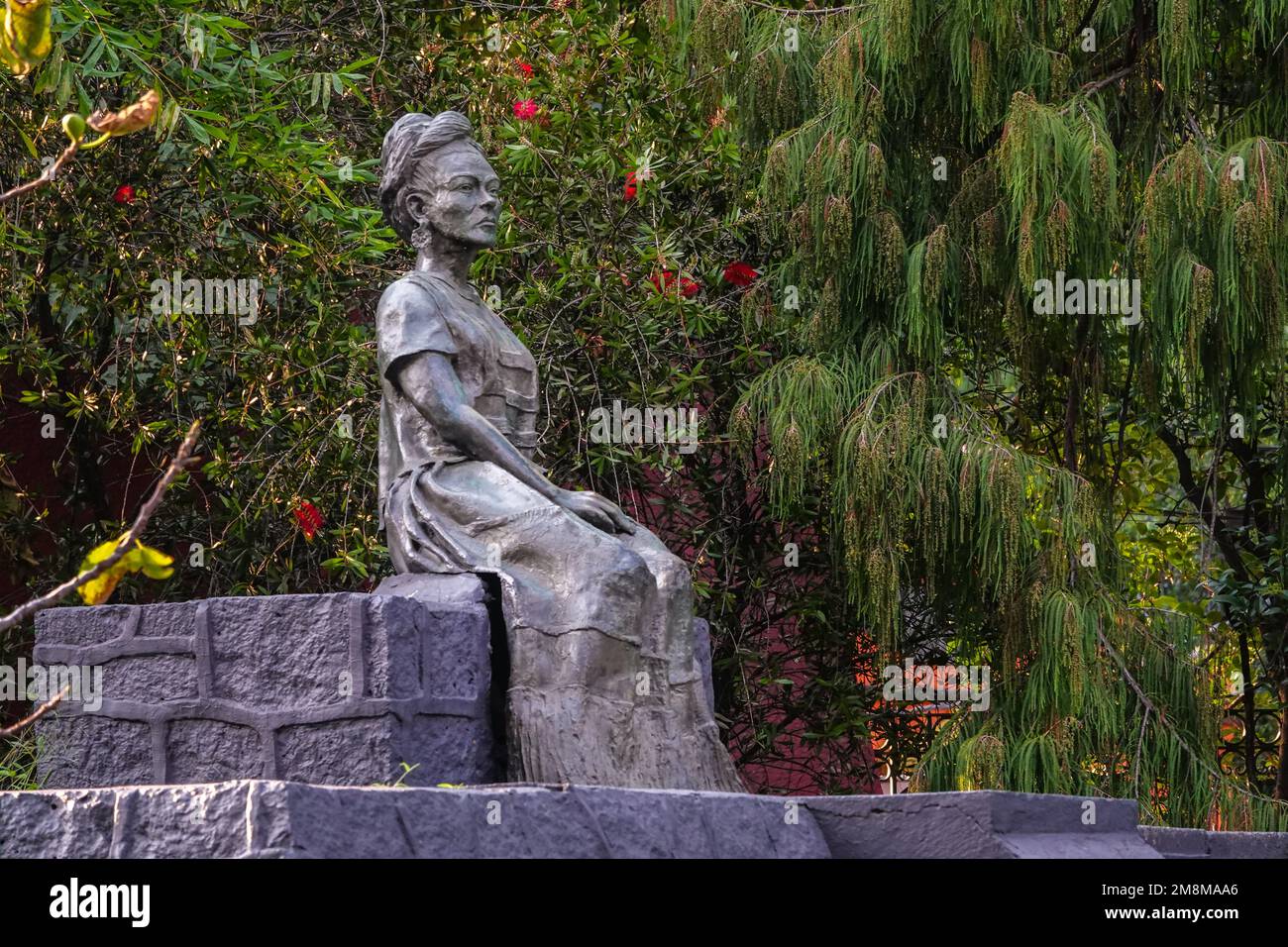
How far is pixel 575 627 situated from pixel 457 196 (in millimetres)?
1383

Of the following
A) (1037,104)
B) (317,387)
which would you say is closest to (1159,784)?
(1037,104)

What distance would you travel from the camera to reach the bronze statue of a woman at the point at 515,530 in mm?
5070

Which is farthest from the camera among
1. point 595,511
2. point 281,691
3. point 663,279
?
point 663,279

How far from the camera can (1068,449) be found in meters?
8.16

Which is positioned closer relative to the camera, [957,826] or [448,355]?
[957,826]

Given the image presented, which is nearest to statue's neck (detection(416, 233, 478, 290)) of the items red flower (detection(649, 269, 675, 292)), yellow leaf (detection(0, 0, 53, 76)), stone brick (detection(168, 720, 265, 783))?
stone brick (detection(168, 720, 265, 783))

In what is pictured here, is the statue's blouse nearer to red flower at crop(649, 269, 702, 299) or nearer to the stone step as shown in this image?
the stone step

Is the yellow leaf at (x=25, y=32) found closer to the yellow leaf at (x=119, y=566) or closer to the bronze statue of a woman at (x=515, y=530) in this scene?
the yellow leaf at (x=119, y=566)

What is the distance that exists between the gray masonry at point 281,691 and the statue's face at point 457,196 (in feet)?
3.65

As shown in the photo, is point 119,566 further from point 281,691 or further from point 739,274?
point 739,274

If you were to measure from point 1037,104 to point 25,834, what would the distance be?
4.96 metres

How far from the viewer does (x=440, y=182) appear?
18.4 feet

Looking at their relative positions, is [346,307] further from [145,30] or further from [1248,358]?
[1248,358]

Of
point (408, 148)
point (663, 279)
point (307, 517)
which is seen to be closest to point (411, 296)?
point (408, 148)
